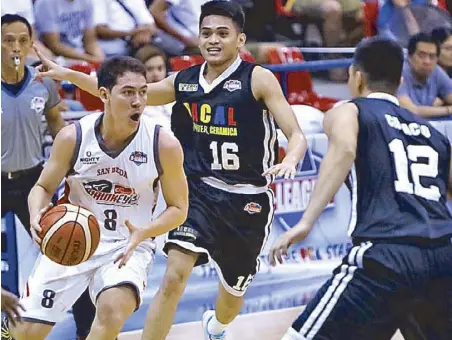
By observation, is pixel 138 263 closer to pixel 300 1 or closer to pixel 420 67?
pixel 420 67

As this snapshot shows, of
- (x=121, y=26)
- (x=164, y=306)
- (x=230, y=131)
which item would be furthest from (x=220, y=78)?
(x=121, y=26)

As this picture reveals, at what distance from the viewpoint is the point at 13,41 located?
263 inches

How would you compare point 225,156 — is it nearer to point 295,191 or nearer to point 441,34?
point 295,191

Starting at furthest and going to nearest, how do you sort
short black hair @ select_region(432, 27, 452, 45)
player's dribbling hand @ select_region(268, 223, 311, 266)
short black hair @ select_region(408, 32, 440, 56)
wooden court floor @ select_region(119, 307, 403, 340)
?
short black hair @ select_region(432, 27, 452, 45) → short black hair @ select_region(408, 32, 440, 56) → wooden court floor @ select_region(119, 307, 403, 340) → player's dribbling hand @ select_region(268, 223, 311, 266)

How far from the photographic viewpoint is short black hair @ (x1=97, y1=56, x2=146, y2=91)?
521 cm

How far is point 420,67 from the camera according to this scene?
28.0 feet

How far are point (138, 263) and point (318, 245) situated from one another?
331 cm

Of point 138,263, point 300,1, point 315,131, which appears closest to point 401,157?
point 138,263

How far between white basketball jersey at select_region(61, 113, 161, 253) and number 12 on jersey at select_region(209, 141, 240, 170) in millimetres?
787

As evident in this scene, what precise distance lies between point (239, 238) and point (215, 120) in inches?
25.8

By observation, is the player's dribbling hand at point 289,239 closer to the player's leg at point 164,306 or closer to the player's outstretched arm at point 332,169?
the player's outstretched arm at point 332,169

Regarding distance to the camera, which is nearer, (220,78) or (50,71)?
(50,71)

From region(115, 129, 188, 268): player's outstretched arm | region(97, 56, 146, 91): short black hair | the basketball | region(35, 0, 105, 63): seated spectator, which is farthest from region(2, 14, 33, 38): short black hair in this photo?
the basketball

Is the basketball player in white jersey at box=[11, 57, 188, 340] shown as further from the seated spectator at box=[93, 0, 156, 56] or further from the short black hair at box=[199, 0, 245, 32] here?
the seated spectator at box=[93, 0, 156, 56]
